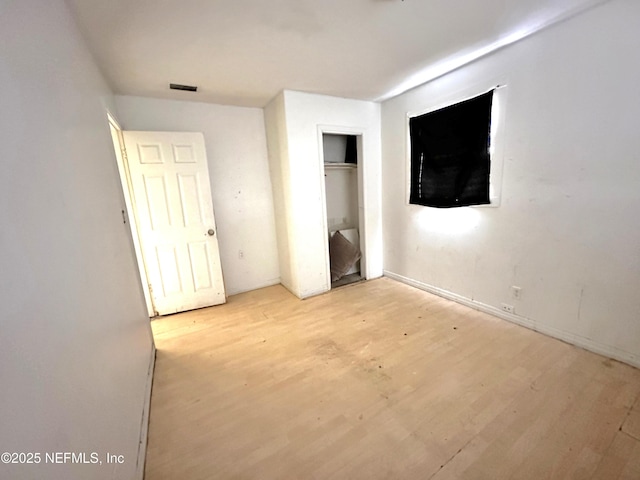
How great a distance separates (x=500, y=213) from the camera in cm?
232

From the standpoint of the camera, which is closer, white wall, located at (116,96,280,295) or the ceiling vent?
the ceiling vent

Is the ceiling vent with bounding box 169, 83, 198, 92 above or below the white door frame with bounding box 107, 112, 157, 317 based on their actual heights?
above

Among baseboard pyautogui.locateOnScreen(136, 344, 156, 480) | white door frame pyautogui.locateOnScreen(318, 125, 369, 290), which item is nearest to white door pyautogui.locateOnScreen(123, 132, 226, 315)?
baseboard pyautogui.locateOnScreen(136, 344, 156, 480)

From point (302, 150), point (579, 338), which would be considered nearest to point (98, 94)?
point (302, 150)

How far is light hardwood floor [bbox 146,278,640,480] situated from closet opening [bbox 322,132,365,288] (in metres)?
1.30

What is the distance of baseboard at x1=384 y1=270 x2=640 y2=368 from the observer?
5.84ft

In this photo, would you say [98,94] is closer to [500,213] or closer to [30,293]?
[30,293]

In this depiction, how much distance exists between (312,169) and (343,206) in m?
1.11

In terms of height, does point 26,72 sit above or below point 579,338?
above

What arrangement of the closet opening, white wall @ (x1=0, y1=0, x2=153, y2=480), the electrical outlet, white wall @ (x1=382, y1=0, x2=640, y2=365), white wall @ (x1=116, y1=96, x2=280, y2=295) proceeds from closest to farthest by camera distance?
white wall @ (x1=0, y1=0, x2=153, y2=480)
white wall @ (x1=382, y1=0, x2=640, y2=365)
the electrical outlet
white wall @ (x1=116, y1=96, x2=280, y2=295)
the closet opening

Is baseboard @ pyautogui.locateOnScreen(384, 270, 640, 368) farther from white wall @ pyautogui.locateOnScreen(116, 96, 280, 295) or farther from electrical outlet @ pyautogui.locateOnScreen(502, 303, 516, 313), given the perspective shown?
white wall @ pyautogui.locateOnScreen(116, 96, 280, 295)

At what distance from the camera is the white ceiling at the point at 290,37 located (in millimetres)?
1514

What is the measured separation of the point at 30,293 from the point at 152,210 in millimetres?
2339

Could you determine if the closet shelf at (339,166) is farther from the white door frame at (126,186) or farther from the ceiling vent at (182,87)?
the white door frame at (126,186)
